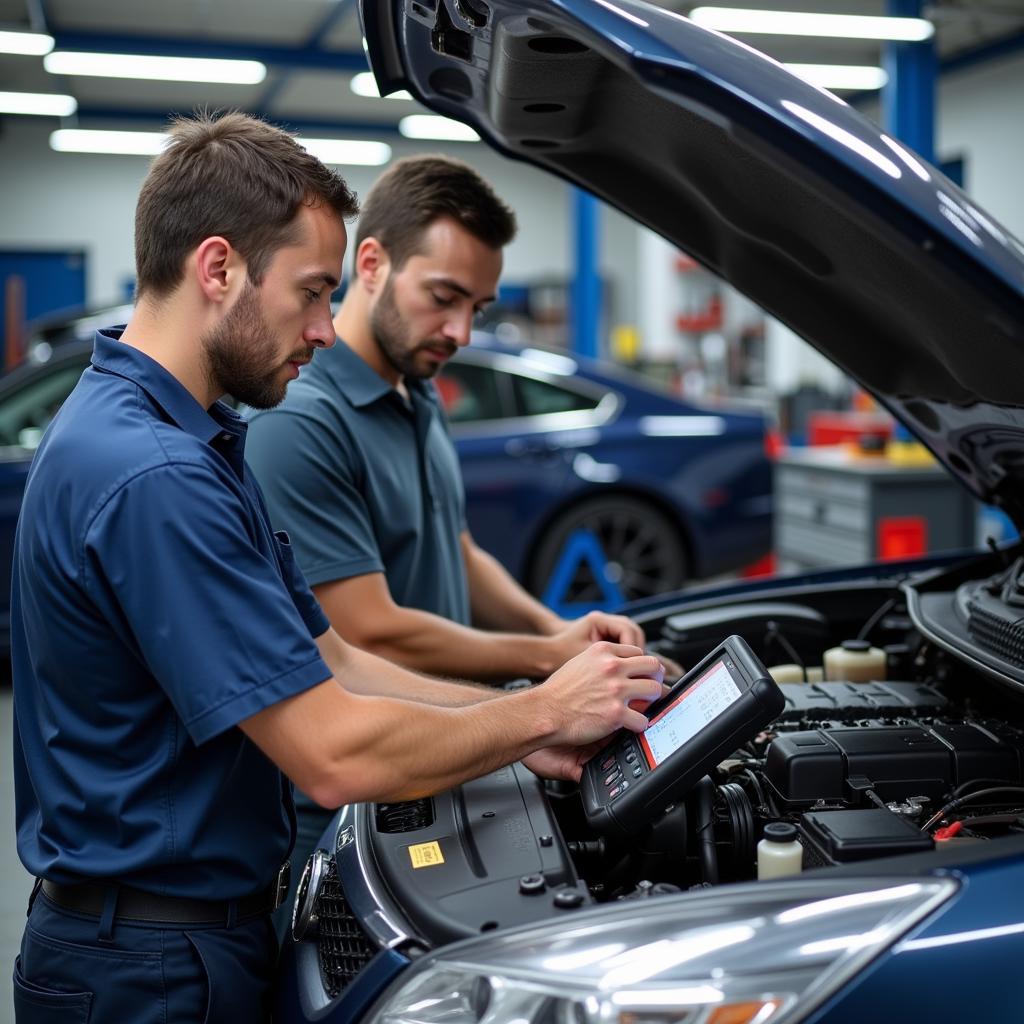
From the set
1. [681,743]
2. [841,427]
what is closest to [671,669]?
[681,743]

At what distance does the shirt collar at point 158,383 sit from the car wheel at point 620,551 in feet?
12.6

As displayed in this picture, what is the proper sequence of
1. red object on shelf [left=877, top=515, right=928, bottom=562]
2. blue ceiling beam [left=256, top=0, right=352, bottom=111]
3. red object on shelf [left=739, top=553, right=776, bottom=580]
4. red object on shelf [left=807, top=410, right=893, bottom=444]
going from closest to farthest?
red object on shelf [left=877, top=515, right=928, bottom=562], red object on shelf [left=739, top=553, right=776, bottom=580], red object on shelf [left=807, top=410, right=893, bottom=444], blue ceiling beam [left=256, top=0, right=352, bottom=111]

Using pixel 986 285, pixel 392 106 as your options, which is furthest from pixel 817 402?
pixel 986 285

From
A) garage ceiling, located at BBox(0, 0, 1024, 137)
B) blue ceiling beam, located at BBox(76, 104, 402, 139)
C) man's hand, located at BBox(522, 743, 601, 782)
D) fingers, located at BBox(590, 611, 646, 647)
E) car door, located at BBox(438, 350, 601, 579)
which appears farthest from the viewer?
blue ceiling beam, located at BBox(76, 104, 402, 139)

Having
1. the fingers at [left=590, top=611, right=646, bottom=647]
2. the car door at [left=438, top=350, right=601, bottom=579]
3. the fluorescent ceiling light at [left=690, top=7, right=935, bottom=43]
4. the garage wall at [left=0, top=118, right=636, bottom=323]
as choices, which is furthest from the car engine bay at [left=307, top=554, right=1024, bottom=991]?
the garage wall at [left=0, top=118, right=636, bottom=323]

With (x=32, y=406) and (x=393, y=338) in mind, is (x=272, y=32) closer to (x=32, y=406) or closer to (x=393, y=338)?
(x=32, y=406)

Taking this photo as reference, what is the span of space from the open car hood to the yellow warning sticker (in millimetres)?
803

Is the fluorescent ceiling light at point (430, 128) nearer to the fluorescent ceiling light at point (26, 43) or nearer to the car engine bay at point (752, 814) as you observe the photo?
the fluorescent ceiling light at point (26, 43)

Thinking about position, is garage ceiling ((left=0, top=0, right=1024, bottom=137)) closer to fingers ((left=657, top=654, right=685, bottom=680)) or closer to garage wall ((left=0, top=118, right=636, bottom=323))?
garage wall ((left=0, top=118, right=636, bottom=323))

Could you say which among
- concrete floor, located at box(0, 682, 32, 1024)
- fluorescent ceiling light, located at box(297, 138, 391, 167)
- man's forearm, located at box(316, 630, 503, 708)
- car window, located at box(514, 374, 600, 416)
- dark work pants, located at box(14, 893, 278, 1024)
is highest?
fluorescent ceiling light, located at box(297, 138, 391, 167)

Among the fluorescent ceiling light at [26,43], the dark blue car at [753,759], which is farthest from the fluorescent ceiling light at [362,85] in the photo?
the dark blue car at [753,759]

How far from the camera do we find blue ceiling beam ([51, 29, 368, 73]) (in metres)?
9.14

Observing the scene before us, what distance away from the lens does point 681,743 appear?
126 cm

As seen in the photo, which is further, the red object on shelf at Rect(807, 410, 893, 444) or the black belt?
the red object on shelf at Rect(807, 410, 893, 444)
